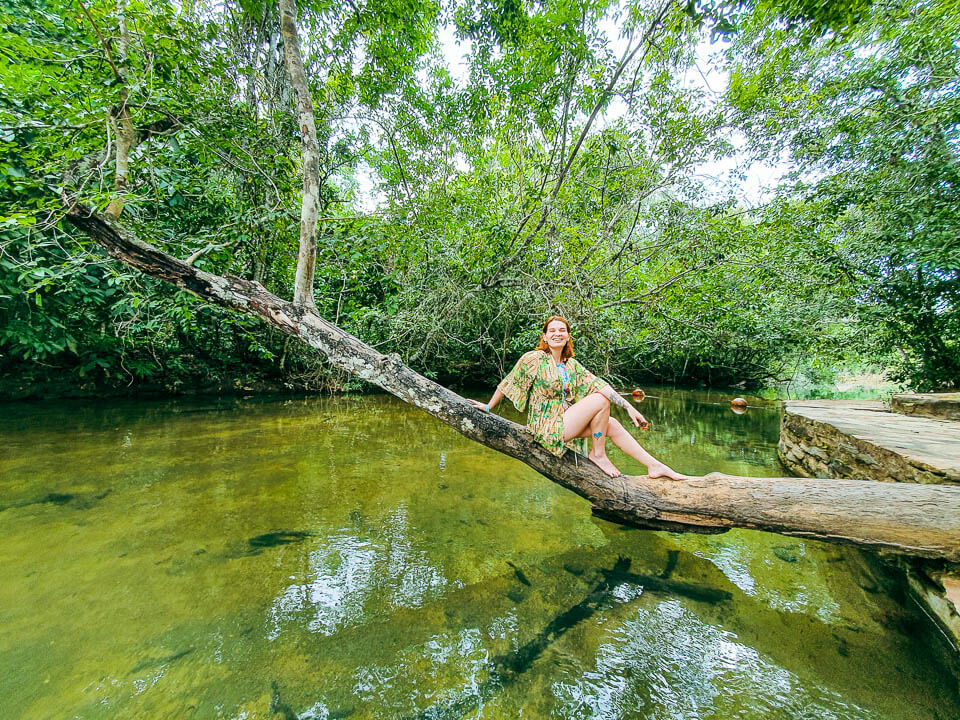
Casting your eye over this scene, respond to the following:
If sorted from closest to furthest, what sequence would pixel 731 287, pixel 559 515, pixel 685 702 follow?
1. pixel 685 702
2. pixel 559 515
3. pixel 731 287

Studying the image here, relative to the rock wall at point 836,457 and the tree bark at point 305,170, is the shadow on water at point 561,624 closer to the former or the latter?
the rock wall at point 836,457

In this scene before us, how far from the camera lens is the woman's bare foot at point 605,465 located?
270 cm

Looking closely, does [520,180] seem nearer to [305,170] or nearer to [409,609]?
[305,170]

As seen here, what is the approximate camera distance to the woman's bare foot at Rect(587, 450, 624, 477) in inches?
106

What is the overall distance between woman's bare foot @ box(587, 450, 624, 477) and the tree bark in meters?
2.63

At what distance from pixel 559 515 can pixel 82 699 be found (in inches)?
129

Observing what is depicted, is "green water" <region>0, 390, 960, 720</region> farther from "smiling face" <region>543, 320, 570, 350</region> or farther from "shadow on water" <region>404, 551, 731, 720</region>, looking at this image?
"smiling face" <region>543, 320, 570, 350</region>

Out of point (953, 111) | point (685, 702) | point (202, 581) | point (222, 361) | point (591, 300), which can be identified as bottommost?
point (202, 581)

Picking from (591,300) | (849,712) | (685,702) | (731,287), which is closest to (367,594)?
(685,702)

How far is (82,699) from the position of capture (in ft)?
5.41

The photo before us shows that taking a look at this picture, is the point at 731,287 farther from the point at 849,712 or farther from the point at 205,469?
the point at 205,469

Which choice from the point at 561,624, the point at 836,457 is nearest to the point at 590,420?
the point at 561,624

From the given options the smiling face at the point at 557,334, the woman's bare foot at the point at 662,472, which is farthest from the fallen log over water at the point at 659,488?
the smiling face at the point at 557,334

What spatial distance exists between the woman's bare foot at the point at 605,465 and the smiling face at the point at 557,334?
2.87 ft
